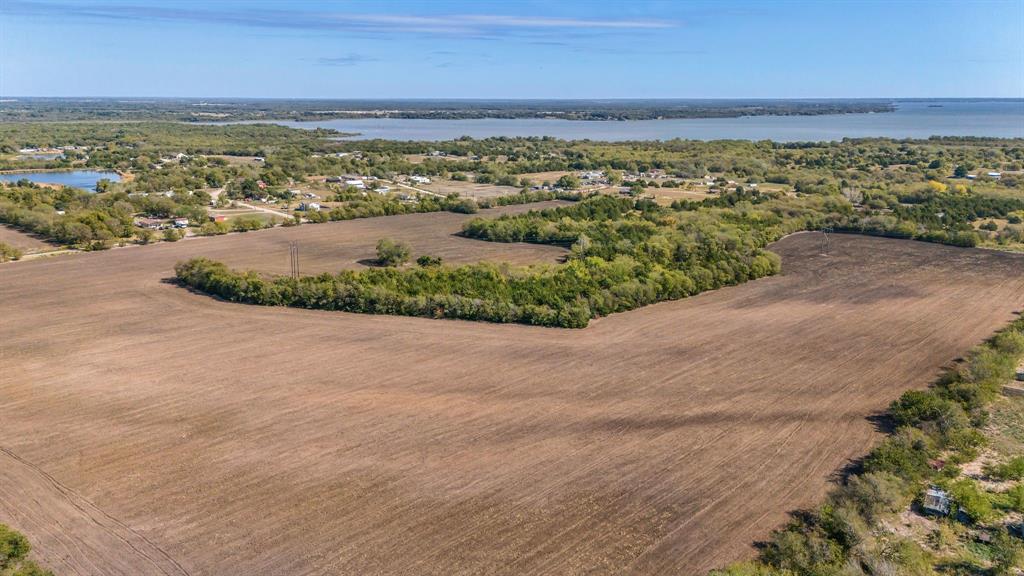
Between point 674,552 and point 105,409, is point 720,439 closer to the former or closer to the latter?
point 674,552

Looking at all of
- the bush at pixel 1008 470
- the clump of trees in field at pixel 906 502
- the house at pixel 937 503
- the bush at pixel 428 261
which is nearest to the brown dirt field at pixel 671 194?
the bush at pixel 428 261

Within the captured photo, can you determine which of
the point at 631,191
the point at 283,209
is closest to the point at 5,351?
the point at 283,209

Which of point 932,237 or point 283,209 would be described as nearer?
point 932,237

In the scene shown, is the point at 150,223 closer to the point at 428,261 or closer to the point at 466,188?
the point at 428,261

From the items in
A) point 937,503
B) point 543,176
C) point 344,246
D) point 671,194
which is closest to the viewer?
point 937,503

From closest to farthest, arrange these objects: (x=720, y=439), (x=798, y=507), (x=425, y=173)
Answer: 1. (x=798, y=507)
2. (x=720, y=439)
3. (x=425, y=173)

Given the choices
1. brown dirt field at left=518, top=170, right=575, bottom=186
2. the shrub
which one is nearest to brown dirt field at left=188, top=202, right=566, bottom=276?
the shrub

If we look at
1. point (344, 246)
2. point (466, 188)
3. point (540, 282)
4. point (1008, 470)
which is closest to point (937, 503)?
point (1008, 470)
